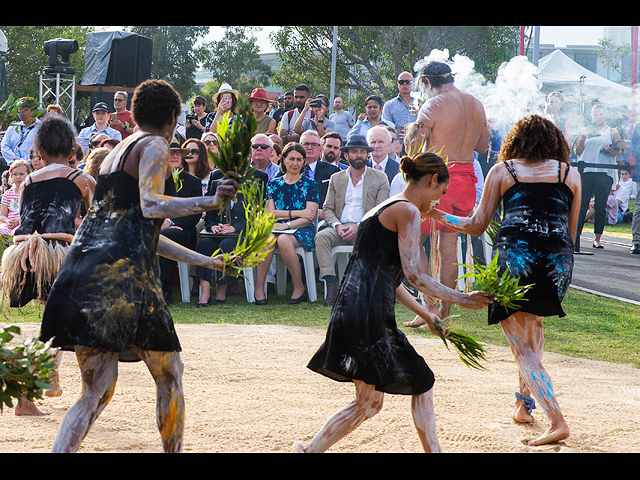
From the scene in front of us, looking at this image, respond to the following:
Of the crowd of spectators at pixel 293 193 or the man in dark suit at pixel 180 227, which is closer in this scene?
the man in dark suit at pixel 180 227

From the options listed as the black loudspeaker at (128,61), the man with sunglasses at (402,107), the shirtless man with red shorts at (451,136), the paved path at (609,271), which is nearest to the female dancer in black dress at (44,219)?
the shirtless man with red shorts at (451,136)

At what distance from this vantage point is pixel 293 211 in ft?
28.9

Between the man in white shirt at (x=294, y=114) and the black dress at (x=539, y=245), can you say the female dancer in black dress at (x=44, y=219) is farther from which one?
the man in white shirt at (x=294, y=114)

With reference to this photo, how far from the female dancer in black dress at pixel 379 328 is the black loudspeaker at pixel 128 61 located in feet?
52.9

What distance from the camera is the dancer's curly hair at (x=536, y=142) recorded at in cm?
421

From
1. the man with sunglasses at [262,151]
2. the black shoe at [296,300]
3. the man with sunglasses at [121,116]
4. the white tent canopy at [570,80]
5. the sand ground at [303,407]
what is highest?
the white tent canopy at [570,80]

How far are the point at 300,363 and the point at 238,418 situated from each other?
152 cm

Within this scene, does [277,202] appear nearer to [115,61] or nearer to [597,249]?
[597,249]

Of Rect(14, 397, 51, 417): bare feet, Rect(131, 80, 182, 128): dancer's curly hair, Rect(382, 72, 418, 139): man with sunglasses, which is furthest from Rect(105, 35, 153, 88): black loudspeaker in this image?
Rect(131, 80, 182, 128): dancer's curly hair

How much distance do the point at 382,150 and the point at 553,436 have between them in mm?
6143

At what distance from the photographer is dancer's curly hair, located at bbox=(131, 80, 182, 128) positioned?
3285 mm

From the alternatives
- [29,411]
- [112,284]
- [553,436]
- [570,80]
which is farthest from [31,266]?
[570,80]

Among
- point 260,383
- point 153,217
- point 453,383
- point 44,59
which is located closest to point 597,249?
point 453,383

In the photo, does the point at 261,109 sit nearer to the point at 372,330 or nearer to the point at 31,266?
the point at 31,266
